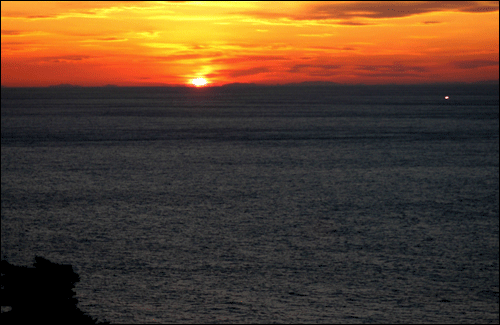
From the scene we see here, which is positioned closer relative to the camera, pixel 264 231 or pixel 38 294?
pixel 38 294

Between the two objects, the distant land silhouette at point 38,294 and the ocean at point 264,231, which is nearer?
the distant land silhouette at point 38,294

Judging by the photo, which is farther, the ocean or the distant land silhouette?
the ocean

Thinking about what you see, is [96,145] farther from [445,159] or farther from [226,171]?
[445,159]

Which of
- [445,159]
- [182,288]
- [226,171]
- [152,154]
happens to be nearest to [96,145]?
[152,154]

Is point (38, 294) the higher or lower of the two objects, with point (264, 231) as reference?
higher
